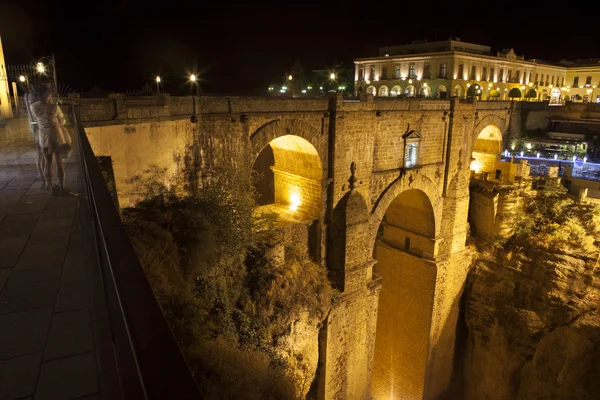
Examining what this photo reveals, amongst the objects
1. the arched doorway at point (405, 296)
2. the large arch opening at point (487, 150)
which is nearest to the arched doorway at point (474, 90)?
the large arch opening at point (487, 150)

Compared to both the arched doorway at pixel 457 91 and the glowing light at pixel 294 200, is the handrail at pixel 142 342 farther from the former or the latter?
the arched doorway at pixel 457 91

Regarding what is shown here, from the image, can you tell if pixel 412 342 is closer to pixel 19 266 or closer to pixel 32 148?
pixel 32 148

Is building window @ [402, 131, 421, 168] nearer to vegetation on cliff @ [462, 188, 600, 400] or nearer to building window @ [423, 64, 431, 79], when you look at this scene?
vegetation on cliff @ [462, 188, 600, 400]

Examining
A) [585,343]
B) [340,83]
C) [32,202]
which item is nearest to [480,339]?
[585,343]

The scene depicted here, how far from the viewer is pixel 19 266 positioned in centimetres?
405

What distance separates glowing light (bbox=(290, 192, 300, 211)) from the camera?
13487mm

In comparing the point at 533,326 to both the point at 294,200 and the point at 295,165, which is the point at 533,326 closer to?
the point at 294,200

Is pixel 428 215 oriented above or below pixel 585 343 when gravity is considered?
above

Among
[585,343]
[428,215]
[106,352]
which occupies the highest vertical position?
[106,352]

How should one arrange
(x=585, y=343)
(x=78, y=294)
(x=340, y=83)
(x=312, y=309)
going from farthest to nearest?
(x=340, y=83), (x=585, y=343), (x=312, y=309), (x=78, y=294)

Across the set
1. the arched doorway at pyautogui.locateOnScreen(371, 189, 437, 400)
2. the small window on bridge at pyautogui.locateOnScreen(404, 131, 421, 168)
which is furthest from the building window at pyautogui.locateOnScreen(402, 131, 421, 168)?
the arched doorway at pyautogui.locateOnScreen(371, 189, 437, 400)

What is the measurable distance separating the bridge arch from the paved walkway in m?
6.01

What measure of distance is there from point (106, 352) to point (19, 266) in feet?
6.27

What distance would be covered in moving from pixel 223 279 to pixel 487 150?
17.6 meters
